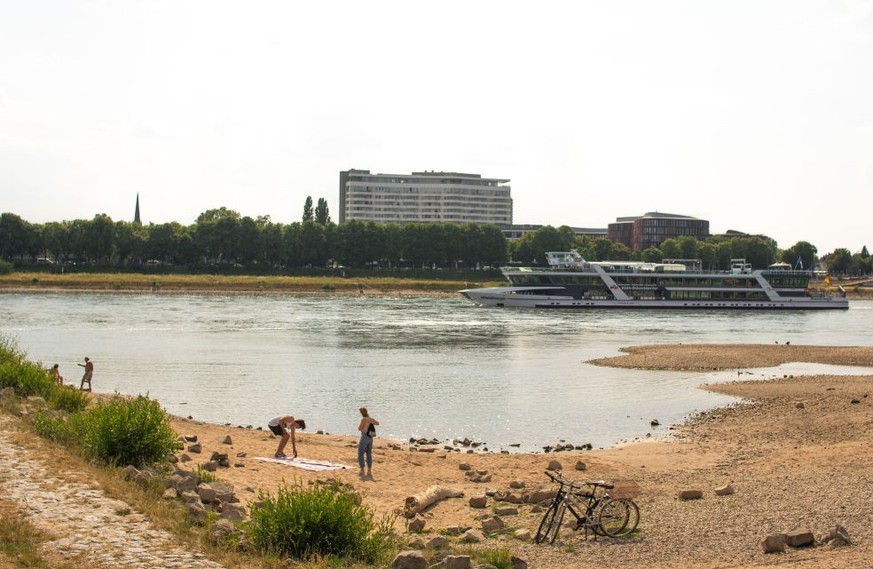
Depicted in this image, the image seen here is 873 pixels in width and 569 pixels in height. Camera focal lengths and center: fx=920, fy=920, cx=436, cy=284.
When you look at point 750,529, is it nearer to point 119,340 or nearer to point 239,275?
point 119,340

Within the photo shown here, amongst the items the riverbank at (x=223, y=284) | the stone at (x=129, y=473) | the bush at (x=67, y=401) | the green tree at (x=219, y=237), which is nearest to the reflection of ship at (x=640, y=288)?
the riverbank at (x=223, y=284)

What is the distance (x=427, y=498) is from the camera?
21547mm

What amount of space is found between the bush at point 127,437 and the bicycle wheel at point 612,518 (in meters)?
10.4

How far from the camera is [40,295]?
5310 inches

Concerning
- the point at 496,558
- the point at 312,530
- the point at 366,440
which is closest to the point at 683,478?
the point at 366,440

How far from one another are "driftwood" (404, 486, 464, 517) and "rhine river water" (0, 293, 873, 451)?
9808 mm

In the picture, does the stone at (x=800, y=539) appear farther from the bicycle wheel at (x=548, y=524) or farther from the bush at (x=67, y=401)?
the bush at (x=67, y=401)

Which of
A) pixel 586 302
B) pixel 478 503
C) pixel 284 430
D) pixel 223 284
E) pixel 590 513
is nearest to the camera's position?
pixel 590 513

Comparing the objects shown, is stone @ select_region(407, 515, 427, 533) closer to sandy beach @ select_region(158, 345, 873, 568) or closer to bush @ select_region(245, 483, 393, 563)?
sandy beach @ select_region(158, 345, 873, 568)

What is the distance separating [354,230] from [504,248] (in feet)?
105

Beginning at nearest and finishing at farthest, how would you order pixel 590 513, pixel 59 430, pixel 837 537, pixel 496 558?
1. pixel 496 558
2. pixel 837 537
3. pixel 590 513
4. pixel 59 430

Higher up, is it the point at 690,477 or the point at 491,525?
the point at 491,525

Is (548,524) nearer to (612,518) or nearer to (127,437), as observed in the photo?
(612,518)

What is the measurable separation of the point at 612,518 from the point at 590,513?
579 millimetres
